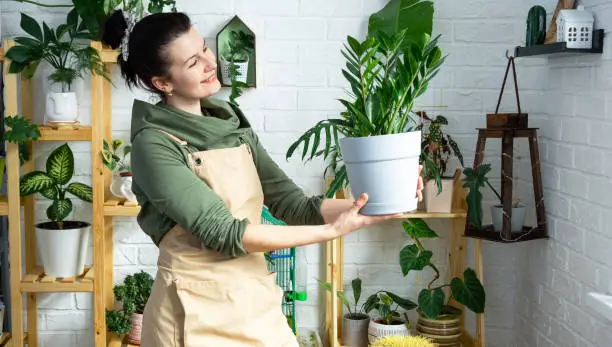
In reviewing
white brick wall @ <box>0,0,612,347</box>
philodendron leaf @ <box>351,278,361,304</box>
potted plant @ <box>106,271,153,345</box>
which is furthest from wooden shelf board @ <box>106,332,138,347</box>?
philodendron leaf @ <box>351,278,361,304</box>

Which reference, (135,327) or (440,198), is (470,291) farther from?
(135,327)

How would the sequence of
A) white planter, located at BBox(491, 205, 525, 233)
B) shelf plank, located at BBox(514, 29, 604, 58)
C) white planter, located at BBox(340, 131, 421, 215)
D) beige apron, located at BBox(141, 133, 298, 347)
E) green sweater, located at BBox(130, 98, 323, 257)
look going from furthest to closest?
1. white planter, located at BBox(491, 205, 525, 233)
2. shelf plank, located at BBox(514, 29, 604, 58)
3. beige apron, located at BBox(141, 133, 298, 347)
4. green sweater, located at BBox(130, 98, 323, 257)
5. white planter, located at BBox(340, 131, 421, 215)

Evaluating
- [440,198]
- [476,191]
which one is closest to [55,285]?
[440,198]

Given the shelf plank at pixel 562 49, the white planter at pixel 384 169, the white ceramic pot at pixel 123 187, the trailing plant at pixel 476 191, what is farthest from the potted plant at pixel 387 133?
the white ceramic pot at pixel 123 187

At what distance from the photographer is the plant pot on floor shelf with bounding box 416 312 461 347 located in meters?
3.50

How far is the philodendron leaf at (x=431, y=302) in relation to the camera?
3.39 meters

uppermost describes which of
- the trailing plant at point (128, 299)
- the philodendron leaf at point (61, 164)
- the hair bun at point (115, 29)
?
the hair bun at point (115, 29)

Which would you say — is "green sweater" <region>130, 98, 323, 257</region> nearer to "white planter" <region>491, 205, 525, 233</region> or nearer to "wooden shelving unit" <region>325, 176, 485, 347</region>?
"wooden shelving unit" <region>325, 176, 485, 347</region>

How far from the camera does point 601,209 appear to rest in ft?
9.41

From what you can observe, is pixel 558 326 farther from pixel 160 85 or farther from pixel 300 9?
pixel 160 85

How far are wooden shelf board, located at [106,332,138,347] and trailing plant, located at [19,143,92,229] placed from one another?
0.51m

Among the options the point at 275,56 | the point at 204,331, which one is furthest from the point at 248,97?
the point at 204,331

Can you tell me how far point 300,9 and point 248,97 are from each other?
0.42 metres

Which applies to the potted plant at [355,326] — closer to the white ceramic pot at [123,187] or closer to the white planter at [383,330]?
the white planter at [383,330]
